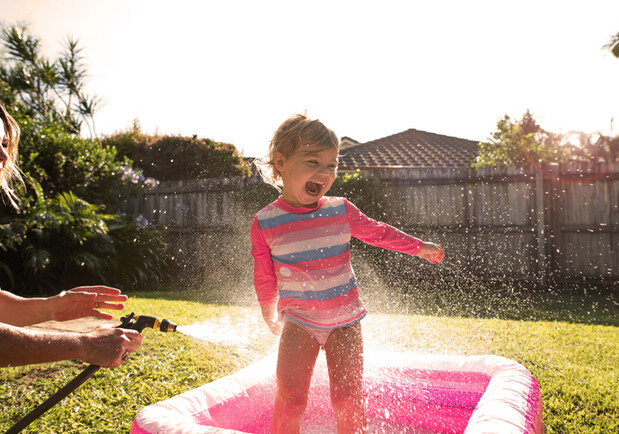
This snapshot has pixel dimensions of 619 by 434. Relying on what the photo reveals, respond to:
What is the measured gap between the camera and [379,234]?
2047 millimetres

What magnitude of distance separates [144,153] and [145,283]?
6.27 meters

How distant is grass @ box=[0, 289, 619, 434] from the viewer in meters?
2.19

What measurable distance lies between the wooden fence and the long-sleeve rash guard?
4.96m

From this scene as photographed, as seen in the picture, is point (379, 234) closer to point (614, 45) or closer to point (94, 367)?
point (94, 367)

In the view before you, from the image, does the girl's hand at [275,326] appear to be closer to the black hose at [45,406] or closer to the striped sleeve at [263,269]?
the striped sleeve at [263,269]

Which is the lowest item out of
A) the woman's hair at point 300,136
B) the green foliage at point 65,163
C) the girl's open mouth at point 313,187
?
the girl's open mouth at point 313,187

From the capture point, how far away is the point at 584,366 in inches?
114

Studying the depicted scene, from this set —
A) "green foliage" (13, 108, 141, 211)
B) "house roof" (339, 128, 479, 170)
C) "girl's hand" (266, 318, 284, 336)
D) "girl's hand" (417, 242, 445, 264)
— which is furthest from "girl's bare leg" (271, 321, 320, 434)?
"house roof" (339, 128, 479, 170)

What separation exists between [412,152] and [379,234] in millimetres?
11574

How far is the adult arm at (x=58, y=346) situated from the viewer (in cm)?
111

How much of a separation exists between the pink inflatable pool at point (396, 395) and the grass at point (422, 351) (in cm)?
34

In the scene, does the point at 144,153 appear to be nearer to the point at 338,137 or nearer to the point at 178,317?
the point at 178,317

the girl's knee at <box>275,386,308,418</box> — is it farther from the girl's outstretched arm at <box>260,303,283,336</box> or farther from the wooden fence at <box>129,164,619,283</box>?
the wooden fence at <box>129,164,619,283</box>

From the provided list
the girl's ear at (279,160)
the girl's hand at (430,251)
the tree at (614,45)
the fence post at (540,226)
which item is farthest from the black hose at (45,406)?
the tree at (614,45)
